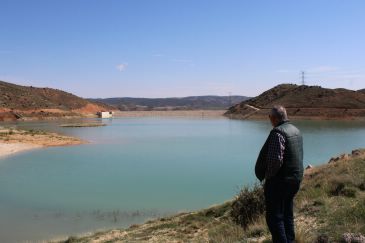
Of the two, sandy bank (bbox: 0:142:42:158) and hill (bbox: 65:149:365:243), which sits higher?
hill (bbox: 65:149:365:243)

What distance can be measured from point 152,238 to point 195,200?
18.5 feet

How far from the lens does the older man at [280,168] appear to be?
452cm

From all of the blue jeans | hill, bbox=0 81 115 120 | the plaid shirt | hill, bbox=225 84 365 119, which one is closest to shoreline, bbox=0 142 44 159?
the blue jeans

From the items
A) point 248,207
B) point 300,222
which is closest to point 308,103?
point 248,207

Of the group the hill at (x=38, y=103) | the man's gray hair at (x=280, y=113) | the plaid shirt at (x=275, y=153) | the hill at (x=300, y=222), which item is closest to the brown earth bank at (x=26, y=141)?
the hill at (x=300, y=222)

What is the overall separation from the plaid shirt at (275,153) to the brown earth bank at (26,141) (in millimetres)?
29197

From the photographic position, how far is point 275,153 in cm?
450

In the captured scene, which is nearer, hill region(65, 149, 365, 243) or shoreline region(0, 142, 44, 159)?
hill region(65, 149, 365, 243)

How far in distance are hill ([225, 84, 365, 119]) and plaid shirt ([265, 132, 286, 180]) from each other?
72.1 metres

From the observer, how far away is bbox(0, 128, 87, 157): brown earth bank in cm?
3301

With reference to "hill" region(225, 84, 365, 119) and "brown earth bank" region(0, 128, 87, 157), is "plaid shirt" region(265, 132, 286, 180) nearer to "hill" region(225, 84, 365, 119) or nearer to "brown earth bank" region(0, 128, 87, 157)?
"brown earth bank" region(0, 128, 87, 157)

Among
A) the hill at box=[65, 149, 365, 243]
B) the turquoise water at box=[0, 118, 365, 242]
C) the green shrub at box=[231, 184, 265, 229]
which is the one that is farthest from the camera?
the turquoise water at box=[0, 118, 365, 242]

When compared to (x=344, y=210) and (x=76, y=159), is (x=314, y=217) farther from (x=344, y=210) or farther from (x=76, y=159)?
(x=76, y=159)

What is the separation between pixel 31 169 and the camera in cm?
2277
